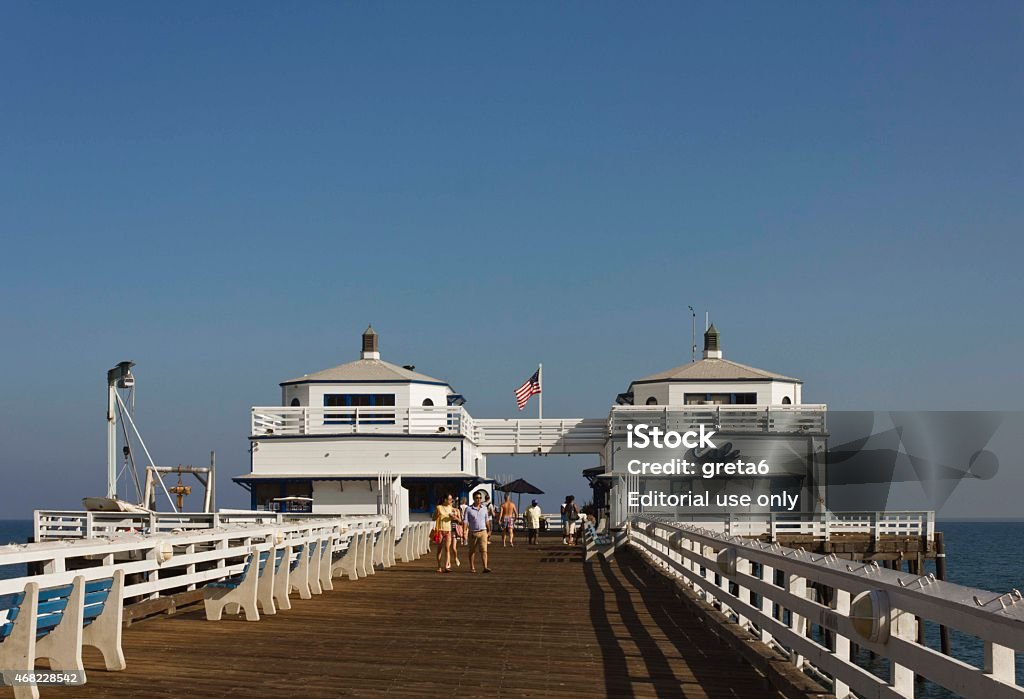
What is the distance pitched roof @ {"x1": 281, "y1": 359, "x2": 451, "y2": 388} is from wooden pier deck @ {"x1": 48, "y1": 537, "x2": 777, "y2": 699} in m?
33.8

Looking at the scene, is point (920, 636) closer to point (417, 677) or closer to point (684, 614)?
point (684, 614)

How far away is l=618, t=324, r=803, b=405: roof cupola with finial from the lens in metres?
52.1

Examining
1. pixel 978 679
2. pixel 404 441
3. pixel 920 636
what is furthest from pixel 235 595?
pixel 404 441

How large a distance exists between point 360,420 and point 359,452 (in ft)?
7.98

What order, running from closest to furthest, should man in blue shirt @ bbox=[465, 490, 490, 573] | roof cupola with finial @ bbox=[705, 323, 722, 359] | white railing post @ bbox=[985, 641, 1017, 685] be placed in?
white railing post @ bbox=[985, 641, 1017, 685] → man in blue shirt @ bbox=[465, 490, 490, 573] → roof cupola with finial @ bbox=[705, 323, 722, 359]

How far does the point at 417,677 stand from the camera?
32.1 feet

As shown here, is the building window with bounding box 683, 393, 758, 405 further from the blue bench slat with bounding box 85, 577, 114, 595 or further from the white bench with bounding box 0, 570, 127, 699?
the white bench with bounding box 0, 570, 127, 699

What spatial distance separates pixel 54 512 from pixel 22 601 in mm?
24410

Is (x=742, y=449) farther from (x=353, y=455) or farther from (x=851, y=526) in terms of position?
(x=353, y=455)

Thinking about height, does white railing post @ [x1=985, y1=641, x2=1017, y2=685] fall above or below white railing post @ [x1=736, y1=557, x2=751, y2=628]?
above

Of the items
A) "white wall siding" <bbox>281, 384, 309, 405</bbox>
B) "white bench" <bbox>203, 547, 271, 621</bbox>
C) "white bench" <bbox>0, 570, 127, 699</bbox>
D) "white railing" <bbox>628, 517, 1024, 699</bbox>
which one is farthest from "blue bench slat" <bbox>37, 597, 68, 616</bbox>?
"white wall siding" <bbox>281, 384, 309, 405</bbox>

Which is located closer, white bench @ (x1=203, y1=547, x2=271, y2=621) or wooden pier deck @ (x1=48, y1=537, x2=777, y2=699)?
wooden pier deck @ (x1=48, y1=537, x2=777, y2=699)

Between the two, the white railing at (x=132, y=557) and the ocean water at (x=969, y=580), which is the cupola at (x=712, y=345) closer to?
the ocean water at (x=969, y=580)

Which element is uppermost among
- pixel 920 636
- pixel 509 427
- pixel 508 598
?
pixel 509 427
